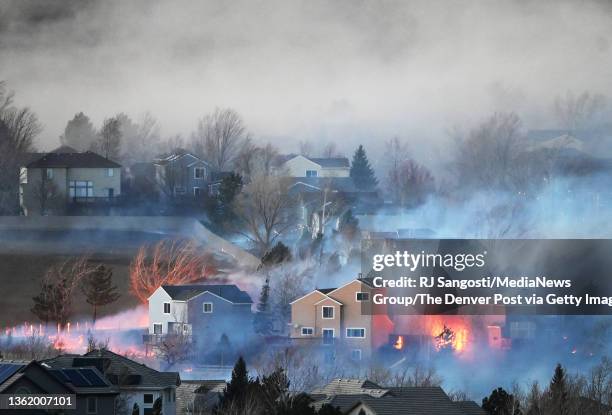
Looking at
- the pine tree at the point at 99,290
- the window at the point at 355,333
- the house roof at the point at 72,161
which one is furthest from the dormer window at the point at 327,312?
the house roof at the point at 72,161

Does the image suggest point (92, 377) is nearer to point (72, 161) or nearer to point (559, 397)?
point (559, 397)

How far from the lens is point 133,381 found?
128 feet

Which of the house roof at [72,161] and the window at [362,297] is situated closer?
the window at [362,297]

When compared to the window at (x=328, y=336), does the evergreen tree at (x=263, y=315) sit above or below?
above

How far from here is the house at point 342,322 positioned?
5234cm

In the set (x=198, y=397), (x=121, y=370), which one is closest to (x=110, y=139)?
(x=198, y=397)

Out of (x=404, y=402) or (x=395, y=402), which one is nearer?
(x=395, y=402)

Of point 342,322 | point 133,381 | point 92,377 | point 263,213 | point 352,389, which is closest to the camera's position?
point 92,377

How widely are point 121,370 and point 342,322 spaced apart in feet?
46.2

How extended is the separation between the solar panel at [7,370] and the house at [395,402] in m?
5.15

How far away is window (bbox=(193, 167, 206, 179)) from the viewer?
72.9m

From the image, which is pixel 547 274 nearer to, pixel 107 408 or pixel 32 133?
pixel 107 408

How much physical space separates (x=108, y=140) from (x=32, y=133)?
3.84 meters

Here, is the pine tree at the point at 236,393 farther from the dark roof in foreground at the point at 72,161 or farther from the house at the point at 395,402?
the dark roof in foreground at the point at 72,161
